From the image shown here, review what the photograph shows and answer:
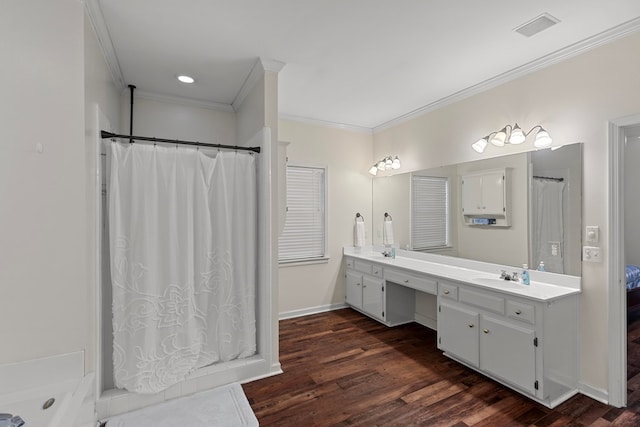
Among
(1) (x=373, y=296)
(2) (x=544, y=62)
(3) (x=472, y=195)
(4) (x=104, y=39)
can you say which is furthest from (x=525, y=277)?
(4) (x=104, y=39)

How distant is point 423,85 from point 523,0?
1.23 metres

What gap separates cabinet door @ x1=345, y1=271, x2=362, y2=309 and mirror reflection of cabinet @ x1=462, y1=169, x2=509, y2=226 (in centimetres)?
156

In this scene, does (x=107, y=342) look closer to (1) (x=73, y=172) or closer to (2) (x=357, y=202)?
(1) (x=73, y=172)

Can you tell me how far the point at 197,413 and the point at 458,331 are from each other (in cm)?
219

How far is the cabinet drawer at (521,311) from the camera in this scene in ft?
6.91

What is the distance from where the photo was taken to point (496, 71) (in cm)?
268

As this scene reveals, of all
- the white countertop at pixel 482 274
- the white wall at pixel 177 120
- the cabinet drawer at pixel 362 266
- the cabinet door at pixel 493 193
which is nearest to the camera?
the white countertop at pixel 482 274

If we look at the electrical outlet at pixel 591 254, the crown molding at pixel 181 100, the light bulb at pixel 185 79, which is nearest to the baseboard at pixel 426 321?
the electrical outlet at pixel 591 254

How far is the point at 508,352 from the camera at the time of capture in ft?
7.38

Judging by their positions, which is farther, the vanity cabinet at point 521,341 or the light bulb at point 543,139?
the light bulb at point 543,139

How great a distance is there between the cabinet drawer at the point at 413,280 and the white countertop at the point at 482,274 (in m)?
0.07

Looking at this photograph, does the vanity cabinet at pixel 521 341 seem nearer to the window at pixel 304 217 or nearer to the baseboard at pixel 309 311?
the baseboard at pixel 309 311

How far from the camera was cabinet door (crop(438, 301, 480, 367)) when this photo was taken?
8.20 ft

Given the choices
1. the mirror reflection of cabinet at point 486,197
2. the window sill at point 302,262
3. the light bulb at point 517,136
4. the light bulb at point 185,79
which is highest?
the light bulb at point 185,79
